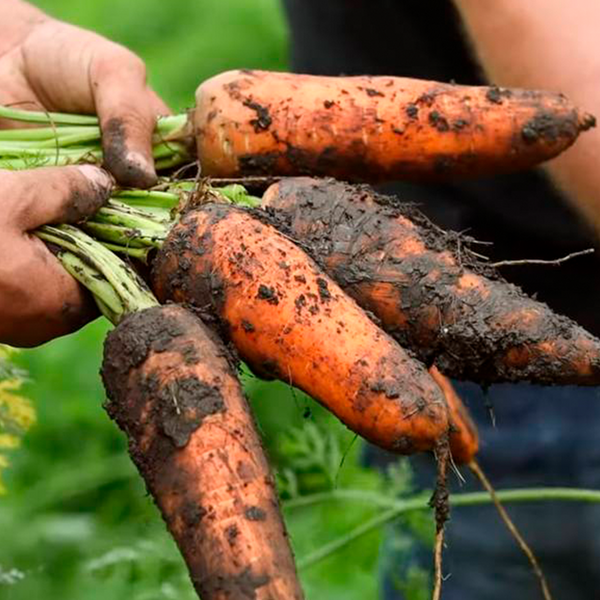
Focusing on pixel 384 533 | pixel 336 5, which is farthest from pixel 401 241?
pixel 384 533

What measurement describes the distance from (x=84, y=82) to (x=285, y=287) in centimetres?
52

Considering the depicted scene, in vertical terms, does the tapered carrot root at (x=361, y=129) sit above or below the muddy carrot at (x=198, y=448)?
above

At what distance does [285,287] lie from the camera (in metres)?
1.40

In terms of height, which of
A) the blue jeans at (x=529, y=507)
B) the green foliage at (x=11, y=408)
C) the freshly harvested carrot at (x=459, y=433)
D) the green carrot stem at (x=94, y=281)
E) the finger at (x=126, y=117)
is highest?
the finger at (x=126, y=117)

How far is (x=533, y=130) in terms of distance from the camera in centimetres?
157

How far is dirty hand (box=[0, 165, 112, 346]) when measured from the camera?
1.38 m

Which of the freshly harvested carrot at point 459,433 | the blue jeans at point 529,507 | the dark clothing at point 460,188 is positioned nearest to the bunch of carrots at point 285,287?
the dark clothing at point 460,188

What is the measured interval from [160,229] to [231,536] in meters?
0.43

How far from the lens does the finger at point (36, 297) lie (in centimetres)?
138

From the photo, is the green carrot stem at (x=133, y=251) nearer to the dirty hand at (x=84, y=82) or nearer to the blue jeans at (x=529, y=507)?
the dirty hand at (x=84, y=82)

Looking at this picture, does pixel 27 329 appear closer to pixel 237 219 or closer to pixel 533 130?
pixel 237 219

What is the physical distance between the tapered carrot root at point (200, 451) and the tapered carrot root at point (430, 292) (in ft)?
0.67

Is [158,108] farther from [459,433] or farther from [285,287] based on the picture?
[459,433]

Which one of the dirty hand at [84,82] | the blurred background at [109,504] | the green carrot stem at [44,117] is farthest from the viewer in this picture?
the blurred background at [109,504]
